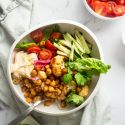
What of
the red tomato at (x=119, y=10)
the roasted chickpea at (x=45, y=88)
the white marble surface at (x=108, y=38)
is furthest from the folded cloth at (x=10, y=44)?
the red tomato at (x=119, y=10)

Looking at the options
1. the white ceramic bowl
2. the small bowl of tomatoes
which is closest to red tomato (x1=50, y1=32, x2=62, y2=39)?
the white ceramic bowl

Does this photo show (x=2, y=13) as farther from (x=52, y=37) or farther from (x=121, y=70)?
(x=121, y=70)

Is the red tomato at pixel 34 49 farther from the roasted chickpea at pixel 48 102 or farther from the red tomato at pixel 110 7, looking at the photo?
the red tomato at pixel 110 7

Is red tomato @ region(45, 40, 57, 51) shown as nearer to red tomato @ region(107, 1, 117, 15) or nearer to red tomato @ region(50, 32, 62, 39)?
red tomato @ region(50, 32, 62, 39)

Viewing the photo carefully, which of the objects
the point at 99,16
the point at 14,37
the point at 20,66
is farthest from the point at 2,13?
the point at 99,16

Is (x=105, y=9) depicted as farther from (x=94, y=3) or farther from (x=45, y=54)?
(x=45, y=54)

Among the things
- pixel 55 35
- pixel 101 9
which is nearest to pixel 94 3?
pixel 101 9

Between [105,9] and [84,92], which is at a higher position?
[105,9]
